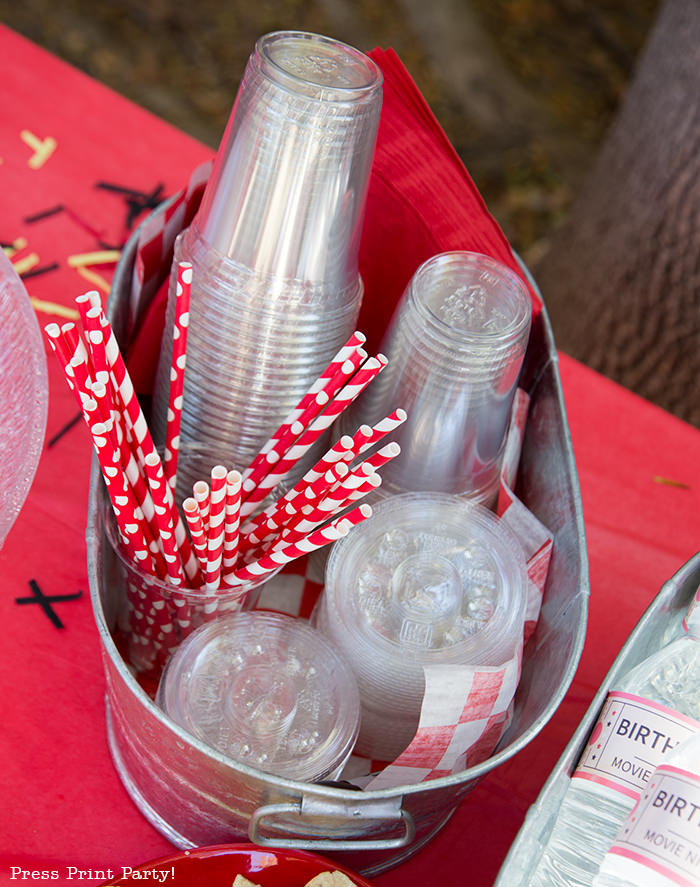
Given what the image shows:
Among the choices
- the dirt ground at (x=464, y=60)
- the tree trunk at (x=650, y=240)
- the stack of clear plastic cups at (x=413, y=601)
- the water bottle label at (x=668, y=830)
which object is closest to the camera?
the water bottle label at (x=668, y=830)

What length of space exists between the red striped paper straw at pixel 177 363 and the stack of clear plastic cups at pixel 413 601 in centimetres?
9

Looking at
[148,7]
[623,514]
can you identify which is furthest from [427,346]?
[148,7]

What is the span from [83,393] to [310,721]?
0.58 feet

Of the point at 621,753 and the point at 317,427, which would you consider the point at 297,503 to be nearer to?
the point at 317,427

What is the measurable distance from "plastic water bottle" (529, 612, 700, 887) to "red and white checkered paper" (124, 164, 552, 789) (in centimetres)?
4

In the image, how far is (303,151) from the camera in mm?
405

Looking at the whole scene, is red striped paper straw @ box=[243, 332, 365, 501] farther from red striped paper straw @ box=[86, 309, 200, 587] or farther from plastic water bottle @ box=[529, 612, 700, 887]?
plastic water bottle @ box=[529, 612, 700, 887]

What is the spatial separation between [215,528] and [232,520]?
2 cm

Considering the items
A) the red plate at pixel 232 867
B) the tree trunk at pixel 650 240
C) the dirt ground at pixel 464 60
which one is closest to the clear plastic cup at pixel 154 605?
the red plate at pixel 232 867

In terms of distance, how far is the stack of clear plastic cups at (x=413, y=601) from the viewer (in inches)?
16.7

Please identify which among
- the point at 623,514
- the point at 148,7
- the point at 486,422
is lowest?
the point at 148,7

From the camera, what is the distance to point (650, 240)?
118cm

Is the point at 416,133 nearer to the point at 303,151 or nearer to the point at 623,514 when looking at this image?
the point at 303,151

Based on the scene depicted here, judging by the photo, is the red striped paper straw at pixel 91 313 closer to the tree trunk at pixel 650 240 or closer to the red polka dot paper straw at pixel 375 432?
the red polka dot paper straw at pixel 375 432
